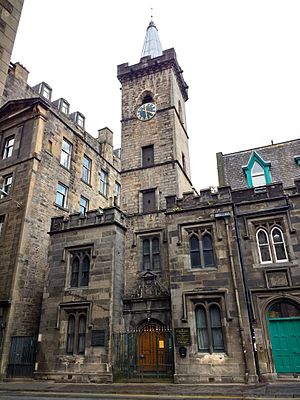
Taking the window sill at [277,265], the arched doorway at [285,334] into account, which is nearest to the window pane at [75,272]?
the window sill at [277,265]

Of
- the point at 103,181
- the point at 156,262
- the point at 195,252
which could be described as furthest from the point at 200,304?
the point at 103,181

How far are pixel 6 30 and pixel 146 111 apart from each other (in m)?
18.0

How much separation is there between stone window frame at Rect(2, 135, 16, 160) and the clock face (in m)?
10.2

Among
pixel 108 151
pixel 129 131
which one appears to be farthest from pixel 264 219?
pixel 108 151

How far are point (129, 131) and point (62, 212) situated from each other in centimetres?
830

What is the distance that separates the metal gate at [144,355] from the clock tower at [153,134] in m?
7.63

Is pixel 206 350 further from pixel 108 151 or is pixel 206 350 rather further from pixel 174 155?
pixel 108 151

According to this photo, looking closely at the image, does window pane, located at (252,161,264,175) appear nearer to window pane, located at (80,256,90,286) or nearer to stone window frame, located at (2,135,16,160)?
window pane, located at (80,256,90,286)

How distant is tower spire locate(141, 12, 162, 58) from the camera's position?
30562 millimetres

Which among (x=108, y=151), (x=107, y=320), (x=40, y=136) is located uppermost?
(x=108, y=151)

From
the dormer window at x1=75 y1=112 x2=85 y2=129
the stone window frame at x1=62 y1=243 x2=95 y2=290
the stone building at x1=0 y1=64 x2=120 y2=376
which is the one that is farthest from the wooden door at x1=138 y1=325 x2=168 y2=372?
the dormer window at x1=75 y1=112 x2=85 y2=129

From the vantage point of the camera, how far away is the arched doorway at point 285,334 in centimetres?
1411

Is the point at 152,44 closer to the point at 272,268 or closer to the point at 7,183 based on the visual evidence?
the point at 7,183

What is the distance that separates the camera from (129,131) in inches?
1005
